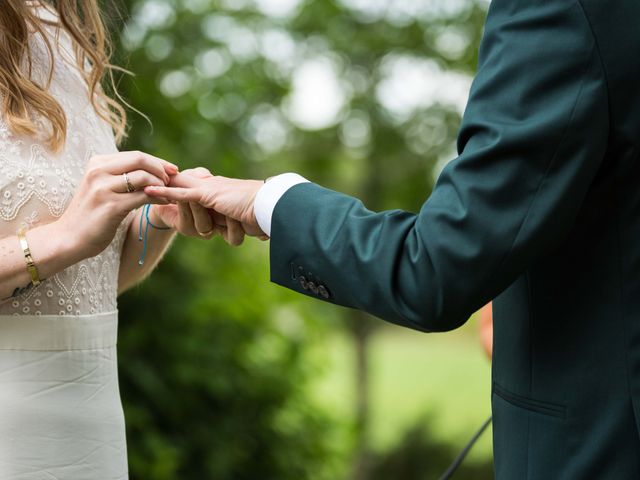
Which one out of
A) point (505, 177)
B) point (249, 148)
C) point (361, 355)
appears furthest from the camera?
point (361, 355)

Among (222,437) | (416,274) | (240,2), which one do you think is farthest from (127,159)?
(240,2)

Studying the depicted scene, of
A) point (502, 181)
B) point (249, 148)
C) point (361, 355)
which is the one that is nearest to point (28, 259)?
point (502, 181)

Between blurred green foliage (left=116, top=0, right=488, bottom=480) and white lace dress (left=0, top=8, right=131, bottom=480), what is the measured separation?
1713mm

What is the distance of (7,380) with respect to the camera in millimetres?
2104

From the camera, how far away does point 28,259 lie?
6.63 feet

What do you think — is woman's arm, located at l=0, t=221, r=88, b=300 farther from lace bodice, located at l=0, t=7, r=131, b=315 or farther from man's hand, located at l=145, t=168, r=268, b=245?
man's hand, located at l=145, t=168, r=268, b=245

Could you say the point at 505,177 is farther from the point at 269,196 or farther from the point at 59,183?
the point at 59,183

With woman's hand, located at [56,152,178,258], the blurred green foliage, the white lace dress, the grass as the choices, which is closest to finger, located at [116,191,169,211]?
woman's hand, located at [56,152,178,258]

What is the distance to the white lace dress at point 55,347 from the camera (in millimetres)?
2100

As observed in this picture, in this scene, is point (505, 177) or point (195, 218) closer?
point (505, 177)

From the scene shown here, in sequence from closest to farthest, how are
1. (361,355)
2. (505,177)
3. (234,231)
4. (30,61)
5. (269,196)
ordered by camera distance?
(505,177) → (269,196) → (234,231) → (30,61) → (361,355)

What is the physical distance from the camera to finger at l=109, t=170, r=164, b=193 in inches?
78.5

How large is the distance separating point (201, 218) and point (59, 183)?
34 centimetres

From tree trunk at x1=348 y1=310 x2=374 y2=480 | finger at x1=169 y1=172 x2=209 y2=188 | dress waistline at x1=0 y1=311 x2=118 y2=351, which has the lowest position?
tree trunk at x1=348 y1=310 x2=374 y2=480
